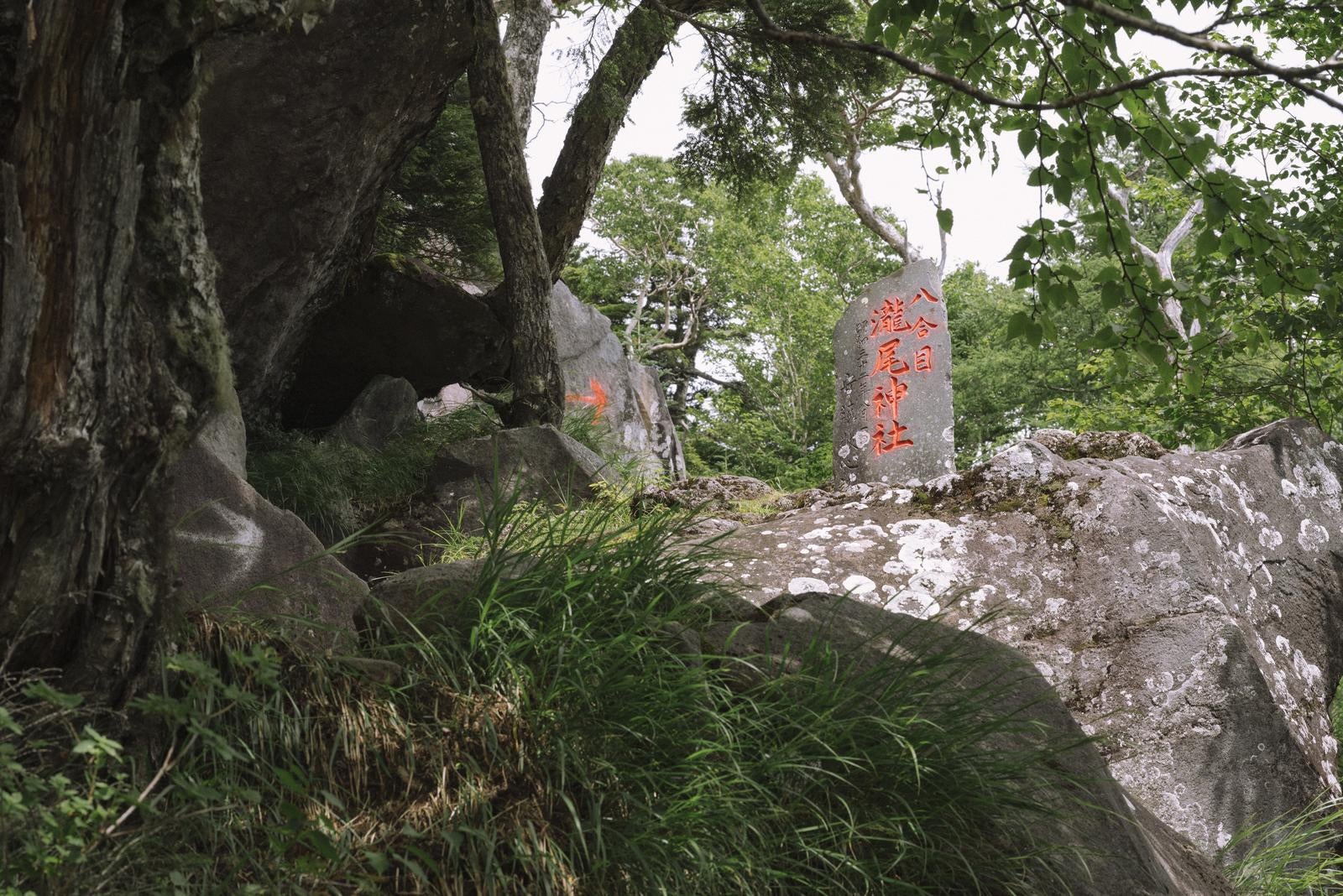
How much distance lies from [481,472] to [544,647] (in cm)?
431

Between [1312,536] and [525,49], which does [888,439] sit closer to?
[1312,536]

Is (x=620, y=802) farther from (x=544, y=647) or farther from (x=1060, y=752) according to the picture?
(x=1060, y=752)

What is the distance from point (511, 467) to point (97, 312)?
4557mm

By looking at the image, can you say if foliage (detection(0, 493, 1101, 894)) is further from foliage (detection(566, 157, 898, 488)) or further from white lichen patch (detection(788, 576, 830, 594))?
foliage (detection(566, 157, 898, 488))

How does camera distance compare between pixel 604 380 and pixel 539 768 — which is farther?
pixel 604 380

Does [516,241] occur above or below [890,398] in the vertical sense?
above

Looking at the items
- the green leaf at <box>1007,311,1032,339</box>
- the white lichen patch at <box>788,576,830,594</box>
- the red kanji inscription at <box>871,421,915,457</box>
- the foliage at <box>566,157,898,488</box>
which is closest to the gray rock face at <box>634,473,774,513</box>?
the white lichen patch at <box>788,576,830,594</box>

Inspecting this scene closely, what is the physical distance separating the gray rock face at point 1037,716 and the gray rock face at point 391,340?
5.47 m

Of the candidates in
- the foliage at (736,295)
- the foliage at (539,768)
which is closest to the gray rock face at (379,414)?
the foliage at (539,768)

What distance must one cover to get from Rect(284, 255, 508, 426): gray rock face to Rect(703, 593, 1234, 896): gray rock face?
5.47m

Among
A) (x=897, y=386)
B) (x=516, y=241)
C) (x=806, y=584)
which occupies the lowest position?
(x=806, y=584)

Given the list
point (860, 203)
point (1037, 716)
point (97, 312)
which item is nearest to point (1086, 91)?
point (1037, 716)

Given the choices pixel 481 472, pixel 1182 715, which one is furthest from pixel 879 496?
pixel 481 472

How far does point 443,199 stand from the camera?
912cm
